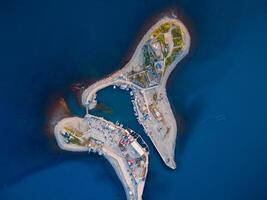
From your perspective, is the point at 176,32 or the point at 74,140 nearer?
the point at 176,32

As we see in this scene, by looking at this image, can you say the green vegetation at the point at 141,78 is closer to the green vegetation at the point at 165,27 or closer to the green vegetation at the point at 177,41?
the green vegetation at the point at 177,41

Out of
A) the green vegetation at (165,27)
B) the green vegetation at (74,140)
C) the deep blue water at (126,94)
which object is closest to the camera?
the deep blue water at (126,94)

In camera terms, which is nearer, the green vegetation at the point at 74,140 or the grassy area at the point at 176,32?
the grassy area at the point at 176,32

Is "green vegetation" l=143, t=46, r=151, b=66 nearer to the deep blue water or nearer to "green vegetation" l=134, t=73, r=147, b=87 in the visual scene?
"green vegetation" l=134, t=73, r=147, b=87

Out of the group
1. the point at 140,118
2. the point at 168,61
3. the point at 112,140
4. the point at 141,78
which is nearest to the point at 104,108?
the point at 112,140

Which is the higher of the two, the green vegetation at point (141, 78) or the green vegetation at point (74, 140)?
the green vegetation at point (141, 78)

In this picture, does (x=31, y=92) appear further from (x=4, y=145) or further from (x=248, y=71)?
(x=248, y=71)

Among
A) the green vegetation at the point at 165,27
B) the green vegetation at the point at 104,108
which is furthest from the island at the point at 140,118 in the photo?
the green vegetation at the point at 104,108

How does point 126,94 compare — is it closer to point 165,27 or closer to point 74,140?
point 74,140
